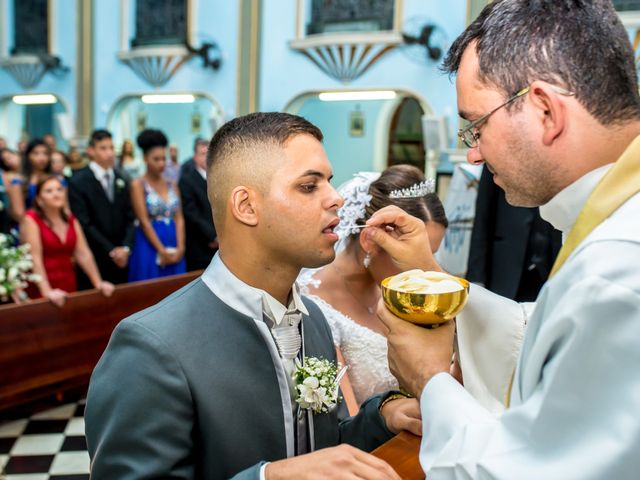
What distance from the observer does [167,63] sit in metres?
12.4

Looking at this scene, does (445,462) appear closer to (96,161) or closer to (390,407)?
(390,407)

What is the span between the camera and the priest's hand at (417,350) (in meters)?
1.38

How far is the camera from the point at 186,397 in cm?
146

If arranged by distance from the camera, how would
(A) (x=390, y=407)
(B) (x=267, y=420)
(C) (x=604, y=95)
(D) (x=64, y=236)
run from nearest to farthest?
(C) (x=604, y=95), (B) (x=267, y=420), (A) (x=390, y=407), (D) (x=64, y=236)

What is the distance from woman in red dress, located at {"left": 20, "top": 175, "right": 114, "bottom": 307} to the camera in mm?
5195

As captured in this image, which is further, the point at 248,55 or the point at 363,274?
the point at 248,55

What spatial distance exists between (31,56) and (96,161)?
8.99 m

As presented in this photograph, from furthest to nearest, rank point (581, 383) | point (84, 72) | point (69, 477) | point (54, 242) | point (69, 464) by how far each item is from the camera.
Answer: point (84, 72)
point (54, 242)
point (69, 464)
point (69, 477)
point (581, 383)

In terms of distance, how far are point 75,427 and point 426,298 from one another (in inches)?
167

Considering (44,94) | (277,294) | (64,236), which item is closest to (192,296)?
(277,294)

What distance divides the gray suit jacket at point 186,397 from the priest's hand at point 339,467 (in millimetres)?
102

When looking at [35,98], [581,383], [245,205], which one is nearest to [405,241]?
[245,205]

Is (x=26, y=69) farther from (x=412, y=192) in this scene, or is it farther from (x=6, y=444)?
(x=412, y=192)

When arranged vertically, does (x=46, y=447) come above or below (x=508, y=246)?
below
